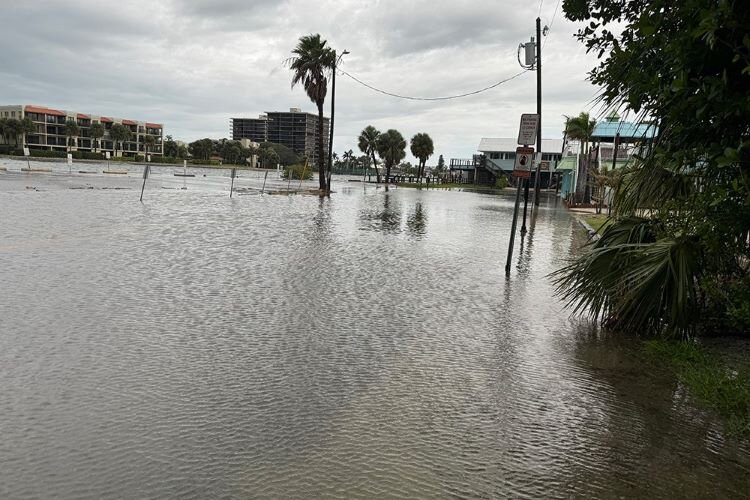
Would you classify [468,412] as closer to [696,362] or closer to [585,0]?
[696,362]

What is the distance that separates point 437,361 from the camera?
5777 millimetres

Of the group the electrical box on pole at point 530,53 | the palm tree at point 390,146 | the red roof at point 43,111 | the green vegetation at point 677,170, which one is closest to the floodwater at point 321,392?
the green vegetation at point 677,170

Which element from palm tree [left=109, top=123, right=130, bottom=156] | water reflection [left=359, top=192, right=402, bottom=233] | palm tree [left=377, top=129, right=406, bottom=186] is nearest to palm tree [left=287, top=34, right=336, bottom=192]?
water reflection [left=359, top=192, right=402, bottom=233]

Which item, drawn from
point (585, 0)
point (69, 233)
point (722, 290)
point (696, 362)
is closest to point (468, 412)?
point (696, 362)

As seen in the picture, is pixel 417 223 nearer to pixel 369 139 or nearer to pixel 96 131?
pixel 369 139

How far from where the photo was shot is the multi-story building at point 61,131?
408 ft

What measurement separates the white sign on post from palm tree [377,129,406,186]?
72.2 m

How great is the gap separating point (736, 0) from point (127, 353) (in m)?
5.65

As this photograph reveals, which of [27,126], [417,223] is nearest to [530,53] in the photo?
[417,223]

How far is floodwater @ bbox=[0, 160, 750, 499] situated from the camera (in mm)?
3520

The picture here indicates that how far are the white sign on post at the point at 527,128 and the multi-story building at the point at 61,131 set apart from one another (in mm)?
126468

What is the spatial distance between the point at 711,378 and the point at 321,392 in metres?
3.68

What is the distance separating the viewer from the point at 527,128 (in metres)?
11.7

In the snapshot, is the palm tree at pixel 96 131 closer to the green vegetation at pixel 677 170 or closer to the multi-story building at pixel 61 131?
the multi-story building at pixel 61 131
